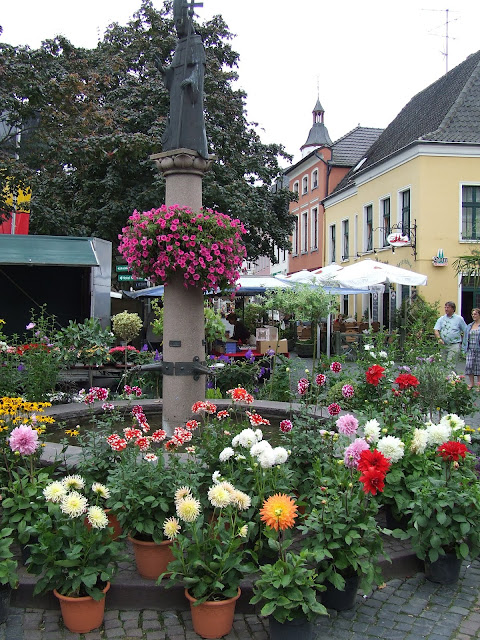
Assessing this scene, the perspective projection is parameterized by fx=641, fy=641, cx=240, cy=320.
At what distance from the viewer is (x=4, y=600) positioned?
3.37 meters

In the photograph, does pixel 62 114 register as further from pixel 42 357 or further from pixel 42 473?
pixel 42 473

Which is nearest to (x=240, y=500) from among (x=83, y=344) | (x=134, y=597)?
(x=134, y=597)

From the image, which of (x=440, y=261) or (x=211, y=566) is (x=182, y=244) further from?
(x=440, y=261)

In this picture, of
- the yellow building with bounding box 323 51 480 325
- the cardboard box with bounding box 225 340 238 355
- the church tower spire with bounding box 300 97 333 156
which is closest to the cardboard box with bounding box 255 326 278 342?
the cardboard box with bounding box 225 340 238 355

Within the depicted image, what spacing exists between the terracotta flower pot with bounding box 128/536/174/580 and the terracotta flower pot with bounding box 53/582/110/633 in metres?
0.34

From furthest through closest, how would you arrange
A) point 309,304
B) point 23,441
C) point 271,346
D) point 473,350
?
point 271,346 < point 473,350 < point 309,304 < point 23,441

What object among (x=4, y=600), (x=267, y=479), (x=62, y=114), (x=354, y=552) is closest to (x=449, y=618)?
(x=354, y=552)

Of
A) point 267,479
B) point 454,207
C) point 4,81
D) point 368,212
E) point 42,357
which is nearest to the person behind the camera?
point 267,479

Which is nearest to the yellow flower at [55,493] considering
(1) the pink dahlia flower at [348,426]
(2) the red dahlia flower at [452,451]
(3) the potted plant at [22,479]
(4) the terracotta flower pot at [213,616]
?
(3) the potted plant at [22,479]

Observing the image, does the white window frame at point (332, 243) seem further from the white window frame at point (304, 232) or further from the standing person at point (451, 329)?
the standing person at point (451, 329)

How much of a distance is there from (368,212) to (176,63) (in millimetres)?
22673

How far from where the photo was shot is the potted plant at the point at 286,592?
3.03m

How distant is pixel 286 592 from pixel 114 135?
12629 mm

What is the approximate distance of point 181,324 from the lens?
235 inches
